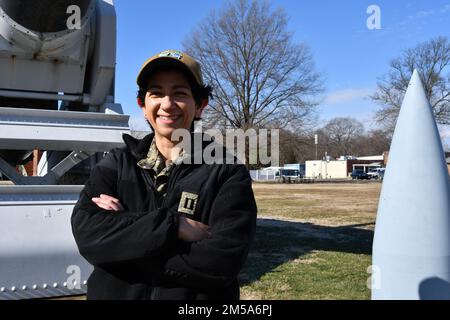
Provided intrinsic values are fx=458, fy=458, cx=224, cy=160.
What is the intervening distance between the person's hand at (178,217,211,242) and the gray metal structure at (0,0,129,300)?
2.12m

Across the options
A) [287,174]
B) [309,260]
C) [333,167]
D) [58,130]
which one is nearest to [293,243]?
[309,260]

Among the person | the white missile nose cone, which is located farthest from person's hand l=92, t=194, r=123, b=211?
the white missile nose cone

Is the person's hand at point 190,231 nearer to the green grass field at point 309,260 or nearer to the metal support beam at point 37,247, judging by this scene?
the metal support beam at point 37,247

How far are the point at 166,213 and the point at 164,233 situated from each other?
0.07 m

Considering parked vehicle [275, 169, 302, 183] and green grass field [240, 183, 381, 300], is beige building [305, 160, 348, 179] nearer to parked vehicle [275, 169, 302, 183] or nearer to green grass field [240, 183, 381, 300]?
parked vehicle [275, 169, 302, 183]

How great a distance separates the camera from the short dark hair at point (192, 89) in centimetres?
168

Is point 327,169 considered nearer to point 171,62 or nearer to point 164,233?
point 171,62

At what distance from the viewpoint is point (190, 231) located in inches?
61.2

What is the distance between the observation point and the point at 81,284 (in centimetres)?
346

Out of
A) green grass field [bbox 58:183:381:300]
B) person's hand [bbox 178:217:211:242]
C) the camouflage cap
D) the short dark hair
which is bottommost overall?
green grass field [bbox 58:183:381:300]

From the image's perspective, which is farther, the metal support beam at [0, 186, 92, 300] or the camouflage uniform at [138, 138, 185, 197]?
the metal support beam at [0, 186, 92, 300]

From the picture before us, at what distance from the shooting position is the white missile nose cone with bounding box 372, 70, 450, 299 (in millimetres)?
2543

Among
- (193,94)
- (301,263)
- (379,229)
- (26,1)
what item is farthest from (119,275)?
(301,263)
